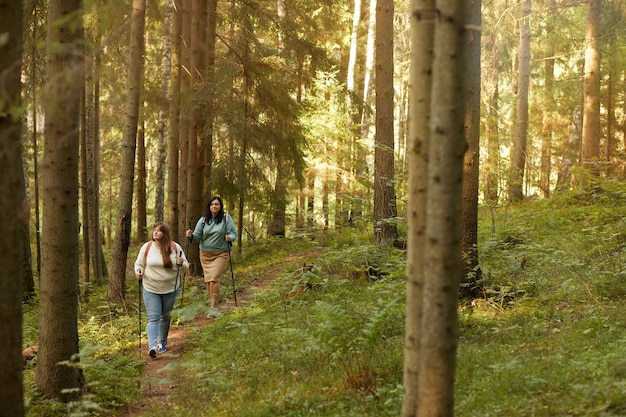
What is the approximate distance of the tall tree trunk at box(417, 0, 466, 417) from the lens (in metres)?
3.14

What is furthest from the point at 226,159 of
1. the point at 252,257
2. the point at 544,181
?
the point at 544,181

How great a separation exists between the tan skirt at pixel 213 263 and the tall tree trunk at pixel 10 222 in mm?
7533

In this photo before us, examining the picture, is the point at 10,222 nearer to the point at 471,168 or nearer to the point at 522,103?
the point at 471,168

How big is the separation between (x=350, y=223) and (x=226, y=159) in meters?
4.59

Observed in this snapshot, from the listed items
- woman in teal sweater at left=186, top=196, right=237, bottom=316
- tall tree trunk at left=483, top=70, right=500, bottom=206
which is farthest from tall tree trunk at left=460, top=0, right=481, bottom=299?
woman in teal sweater at left=186, top=196, right=237, bottom=316

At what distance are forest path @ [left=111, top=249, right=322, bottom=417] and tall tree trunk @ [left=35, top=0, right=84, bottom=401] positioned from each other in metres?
0.80

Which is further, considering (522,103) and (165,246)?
(522,103)

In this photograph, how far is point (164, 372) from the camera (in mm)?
7844

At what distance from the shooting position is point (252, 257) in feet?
63.0

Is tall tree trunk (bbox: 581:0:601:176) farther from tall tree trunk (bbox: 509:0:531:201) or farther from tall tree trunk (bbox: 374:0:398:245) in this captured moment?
tall tree trunk (bbox: 374:0:398:245)

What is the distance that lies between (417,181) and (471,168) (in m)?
4.80

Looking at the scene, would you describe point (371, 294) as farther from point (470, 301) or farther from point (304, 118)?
point (304, 118)

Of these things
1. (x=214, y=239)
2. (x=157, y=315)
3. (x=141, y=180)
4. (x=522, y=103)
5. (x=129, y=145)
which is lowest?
(x=157, y=315)

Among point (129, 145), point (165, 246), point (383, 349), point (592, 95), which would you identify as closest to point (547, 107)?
point (592, 95)
